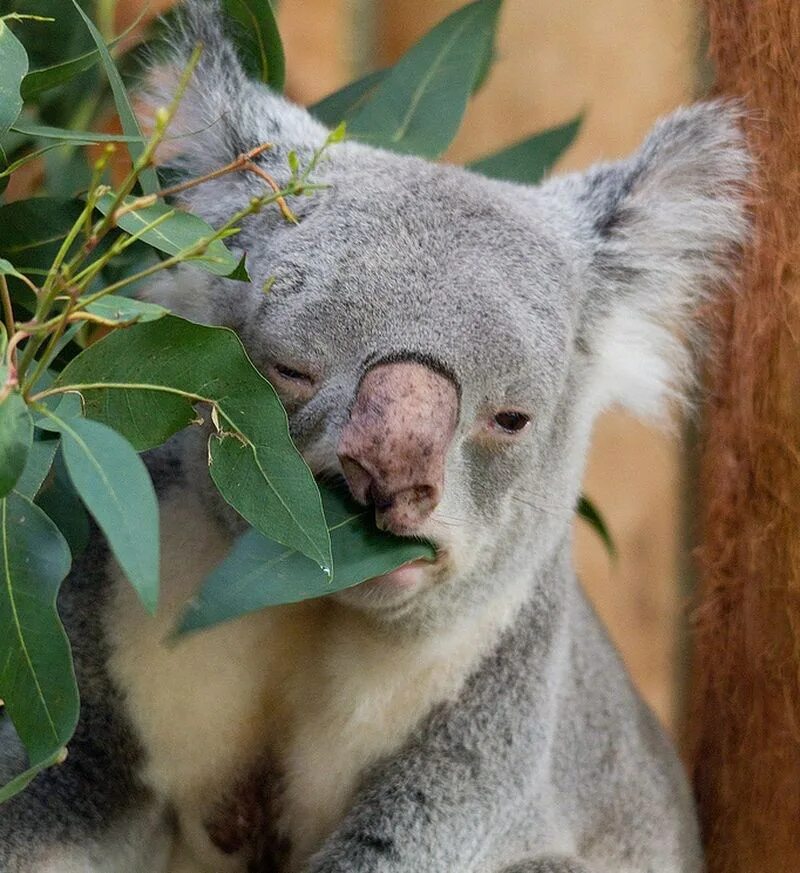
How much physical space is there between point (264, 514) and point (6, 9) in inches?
41.4

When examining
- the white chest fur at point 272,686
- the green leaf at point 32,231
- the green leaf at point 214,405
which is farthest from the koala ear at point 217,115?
the green leaf at point 214,405

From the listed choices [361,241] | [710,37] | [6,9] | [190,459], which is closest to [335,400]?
[361,241]

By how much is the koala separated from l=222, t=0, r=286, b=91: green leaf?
0.16 feet

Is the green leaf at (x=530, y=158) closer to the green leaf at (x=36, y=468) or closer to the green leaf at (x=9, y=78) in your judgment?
the green leaf at (x=9, y=78)

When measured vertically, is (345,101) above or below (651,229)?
above

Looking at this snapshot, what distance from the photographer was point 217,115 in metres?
2.02

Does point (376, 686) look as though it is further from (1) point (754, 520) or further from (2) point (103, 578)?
(1) point (754, 520)

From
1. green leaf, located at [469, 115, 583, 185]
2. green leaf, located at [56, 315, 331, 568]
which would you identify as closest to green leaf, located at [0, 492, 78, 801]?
green leaf, located at [56, 315, 331, 568]

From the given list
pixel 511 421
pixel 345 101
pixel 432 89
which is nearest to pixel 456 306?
pixel 511 421

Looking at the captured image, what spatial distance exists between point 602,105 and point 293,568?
2757 mm

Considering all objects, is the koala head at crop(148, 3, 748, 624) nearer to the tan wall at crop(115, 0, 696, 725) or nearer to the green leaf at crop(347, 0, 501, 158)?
the green leaf at crop(347, 0, 501, 158)

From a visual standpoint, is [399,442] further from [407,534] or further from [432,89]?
[432,89]

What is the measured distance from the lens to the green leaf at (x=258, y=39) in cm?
198

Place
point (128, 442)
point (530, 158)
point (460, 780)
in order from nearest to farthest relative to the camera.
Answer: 1. point (128, 442)
2. point (460, 780)
3. point (530, 158)
